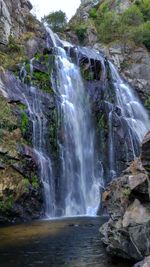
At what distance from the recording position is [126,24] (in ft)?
183

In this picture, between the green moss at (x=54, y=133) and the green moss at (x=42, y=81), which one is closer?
the green moss at (x=54, y=133)

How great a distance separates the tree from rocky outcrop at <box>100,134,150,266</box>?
44.1m

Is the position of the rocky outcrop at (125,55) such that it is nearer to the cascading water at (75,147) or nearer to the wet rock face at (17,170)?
the cascading water at (75,147)

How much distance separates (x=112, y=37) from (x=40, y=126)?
27960mm

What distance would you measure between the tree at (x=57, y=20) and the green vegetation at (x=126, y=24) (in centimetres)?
497

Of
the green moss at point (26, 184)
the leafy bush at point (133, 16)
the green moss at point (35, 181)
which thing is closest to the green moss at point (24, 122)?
the green moss at point (35, 181)

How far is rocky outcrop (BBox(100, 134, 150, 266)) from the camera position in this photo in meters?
11.8

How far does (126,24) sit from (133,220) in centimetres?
4740

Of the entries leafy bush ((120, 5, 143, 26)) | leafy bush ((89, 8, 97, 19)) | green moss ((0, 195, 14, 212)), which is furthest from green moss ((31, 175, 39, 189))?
leafy bush ((89, 8, 97, 19))

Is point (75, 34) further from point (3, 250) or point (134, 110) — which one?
point (3, 250)

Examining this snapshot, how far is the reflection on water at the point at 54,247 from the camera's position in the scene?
1299cm

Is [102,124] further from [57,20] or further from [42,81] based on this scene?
[57,20]

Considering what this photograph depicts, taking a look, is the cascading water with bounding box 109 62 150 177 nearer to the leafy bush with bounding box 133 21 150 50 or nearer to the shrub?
the leafy bush with bounding box 133 21 150 50

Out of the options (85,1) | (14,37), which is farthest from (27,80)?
(85,1)
